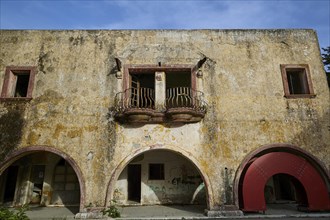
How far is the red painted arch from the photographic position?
8.84 m

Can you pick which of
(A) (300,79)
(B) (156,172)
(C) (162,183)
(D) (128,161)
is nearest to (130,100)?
(D) (128,161)

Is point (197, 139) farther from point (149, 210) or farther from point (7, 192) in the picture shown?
point (7, 192)

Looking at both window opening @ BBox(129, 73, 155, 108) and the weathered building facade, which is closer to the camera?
the weathered building facade

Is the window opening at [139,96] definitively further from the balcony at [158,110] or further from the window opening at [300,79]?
the window opening at [300,79]

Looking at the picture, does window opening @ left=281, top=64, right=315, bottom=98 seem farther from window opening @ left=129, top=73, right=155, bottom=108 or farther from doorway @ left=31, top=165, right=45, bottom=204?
doorway @ left=31, top=165, right=45, bottom=204

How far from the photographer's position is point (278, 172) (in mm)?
9109

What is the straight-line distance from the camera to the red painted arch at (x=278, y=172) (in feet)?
29.0

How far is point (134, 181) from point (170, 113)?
16.5ft

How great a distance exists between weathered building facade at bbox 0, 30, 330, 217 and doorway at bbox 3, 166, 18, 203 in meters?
0.06

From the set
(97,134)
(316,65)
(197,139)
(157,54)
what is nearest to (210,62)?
(157,54)

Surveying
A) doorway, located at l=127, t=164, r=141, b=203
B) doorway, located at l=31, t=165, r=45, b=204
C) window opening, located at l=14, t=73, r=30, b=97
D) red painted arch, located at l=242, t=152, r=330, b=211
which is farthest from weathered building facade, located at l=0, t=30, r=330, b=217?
window opening, located at l=14, t=73, r=30, b=97

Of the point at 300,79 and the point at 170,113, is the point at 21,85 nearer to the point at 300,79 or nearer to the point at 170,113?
the point at 170,113

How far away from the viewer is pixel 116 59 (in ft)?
31.7

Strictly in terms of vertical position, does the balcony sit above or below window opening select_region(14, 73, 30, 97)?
below
